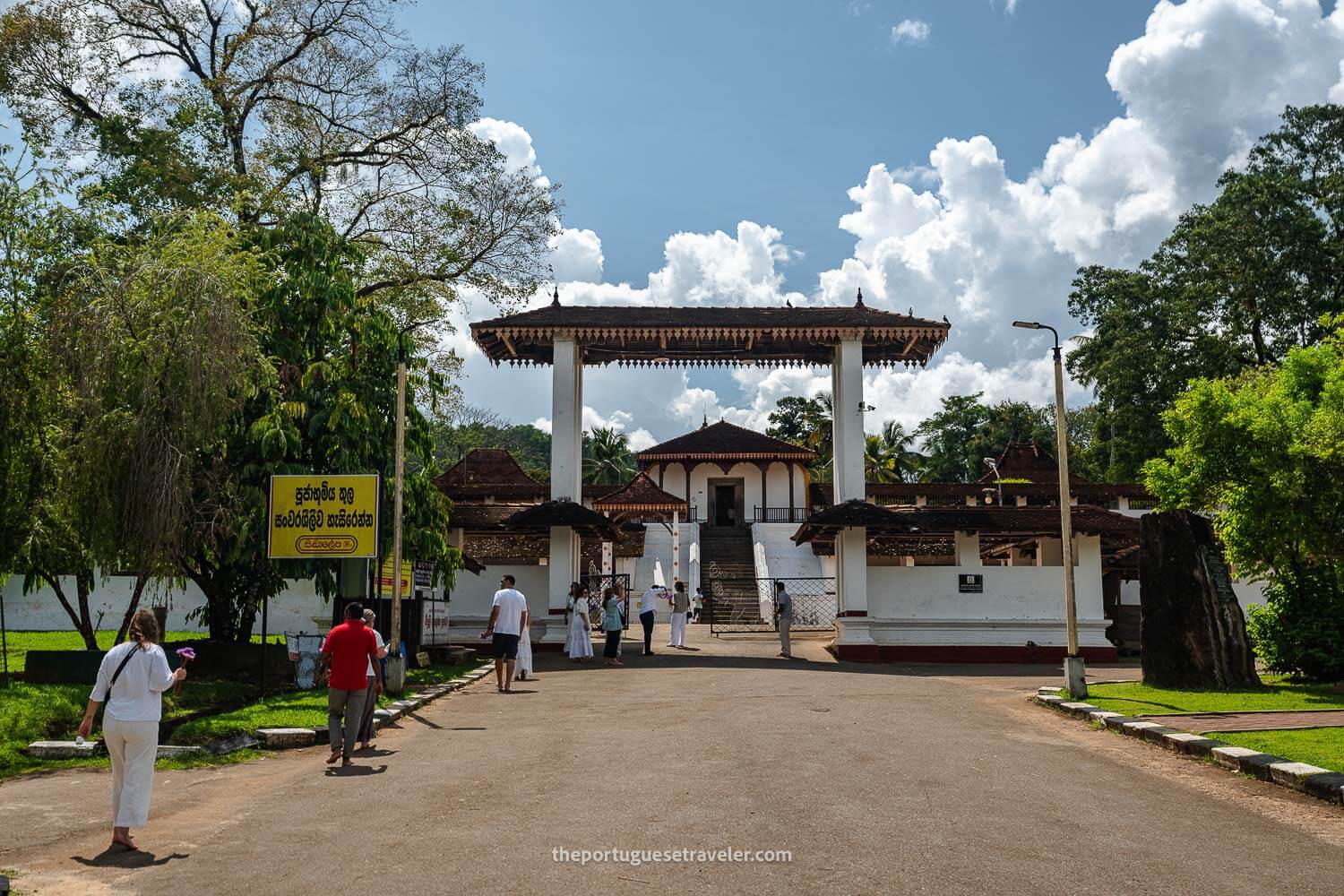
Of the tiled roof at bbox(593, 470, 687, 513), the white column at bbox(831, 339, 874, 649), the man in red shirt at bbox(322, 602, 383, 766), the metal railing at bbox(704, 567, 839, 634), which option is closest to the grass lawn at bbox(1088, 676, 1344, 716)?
the white column at bbox(831, 339, 874, 649)

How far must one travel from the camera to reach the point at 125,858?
20.7 feet

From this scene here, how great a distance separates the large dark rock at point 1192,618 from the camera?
601 inches

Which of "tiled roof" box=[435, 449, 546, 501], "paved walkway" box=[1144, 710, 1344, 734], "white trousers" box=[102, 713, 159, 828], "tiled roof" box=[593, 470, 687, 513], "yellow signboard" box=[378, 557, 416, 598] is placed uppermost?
"tiled roof" box=[435, 449, 546, 501]

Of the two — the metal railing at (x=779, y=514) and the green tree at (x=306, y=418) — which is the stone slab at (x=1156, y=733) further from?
the metal railing at (x=779, y=514)

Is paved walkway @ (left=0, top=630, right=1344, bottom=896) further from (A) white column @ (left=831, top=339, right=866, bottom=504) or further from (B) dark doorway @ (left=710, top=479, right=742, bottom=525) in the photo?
(B) dark doorway @ (left=710, top=479, right=742, bottom=525)

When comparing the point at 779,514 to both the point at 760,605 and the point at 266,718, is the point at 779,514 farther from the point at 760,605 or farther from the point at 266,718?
the point at 266,718

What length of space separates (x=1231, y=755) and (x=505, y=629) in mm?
9922

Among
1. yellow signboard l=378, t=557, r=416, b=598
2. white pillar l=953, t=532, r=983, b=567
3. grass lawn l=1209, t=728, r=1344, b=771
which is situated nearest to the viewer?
grass lawn l=1209, t=728, r=1344, b=771

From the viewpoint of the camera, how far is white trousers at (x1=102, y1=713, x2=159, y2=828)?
6582mm

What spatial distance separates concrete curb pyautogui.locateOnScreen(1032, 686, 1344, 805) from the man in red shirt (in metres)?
7.98

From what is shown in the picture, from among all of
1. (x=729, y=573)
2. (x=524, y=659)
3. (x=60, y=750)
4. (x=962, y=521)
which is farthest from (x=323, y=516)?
(x=729, y=573)

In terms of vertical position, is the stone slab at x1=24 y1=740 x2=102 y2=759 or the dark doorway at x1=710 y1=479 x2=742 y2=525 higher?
the dark doorway at x1=710 y1=479 x2=742 y2=525

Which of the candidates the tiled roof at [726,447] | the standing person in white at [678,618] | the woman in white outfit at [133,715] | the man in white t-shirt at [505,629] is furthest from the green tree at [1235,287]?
the woman in white outfit at [133,715]

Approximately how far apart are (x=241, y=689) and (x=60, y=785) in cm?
648
